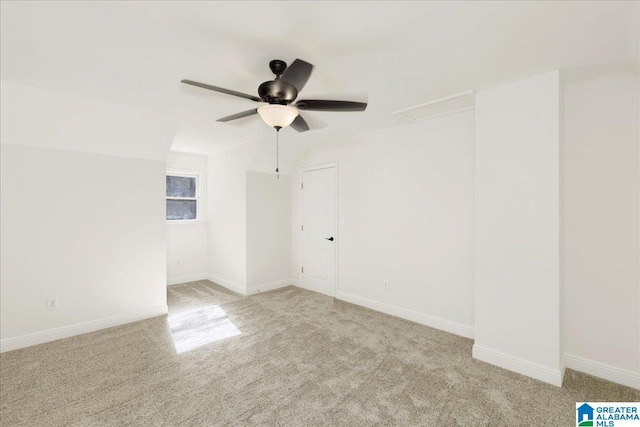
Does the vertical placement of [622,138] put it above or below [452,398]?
above

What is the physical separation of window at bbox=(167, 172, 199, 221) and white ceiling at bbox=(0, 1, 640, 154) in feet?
8.92

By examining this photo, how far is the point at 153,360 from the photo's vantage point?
2609 millimetres

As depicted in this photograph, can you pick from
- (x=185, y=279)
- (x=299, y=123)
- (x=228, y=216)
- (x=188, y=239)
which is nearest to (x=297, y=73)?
(x=299, y=123)

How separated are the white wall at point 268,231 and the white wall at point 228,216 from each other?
126mm

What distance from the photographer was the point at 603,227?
2.35 meters

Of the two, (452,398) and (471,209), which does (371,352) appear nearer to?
(452,398)

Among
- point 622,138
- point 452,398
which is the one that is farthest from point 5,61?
point 622,138

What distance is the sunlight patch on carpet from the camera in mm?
2973

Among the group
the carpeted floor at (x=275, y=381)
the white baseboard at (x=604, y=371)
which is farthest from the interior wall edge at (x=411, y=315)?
the white baseboard at (x=604, y=371)

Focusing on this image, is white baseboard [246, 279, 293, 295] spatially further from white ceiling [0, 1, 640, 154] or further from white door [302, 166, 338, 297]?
white ceiling [0, 1, 640, 154]

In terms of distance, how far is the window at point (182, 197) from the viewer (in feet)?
17.3

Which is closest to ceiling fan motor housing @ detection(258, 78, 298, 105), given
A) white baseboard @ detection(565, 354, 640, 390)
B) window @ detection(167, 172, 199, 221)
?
white baseboard @ detection(565, 354, 640, 390)

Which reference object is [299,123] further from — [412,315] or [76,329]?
[76,329]

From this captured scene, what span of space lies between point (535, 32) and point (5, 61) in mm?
3772
